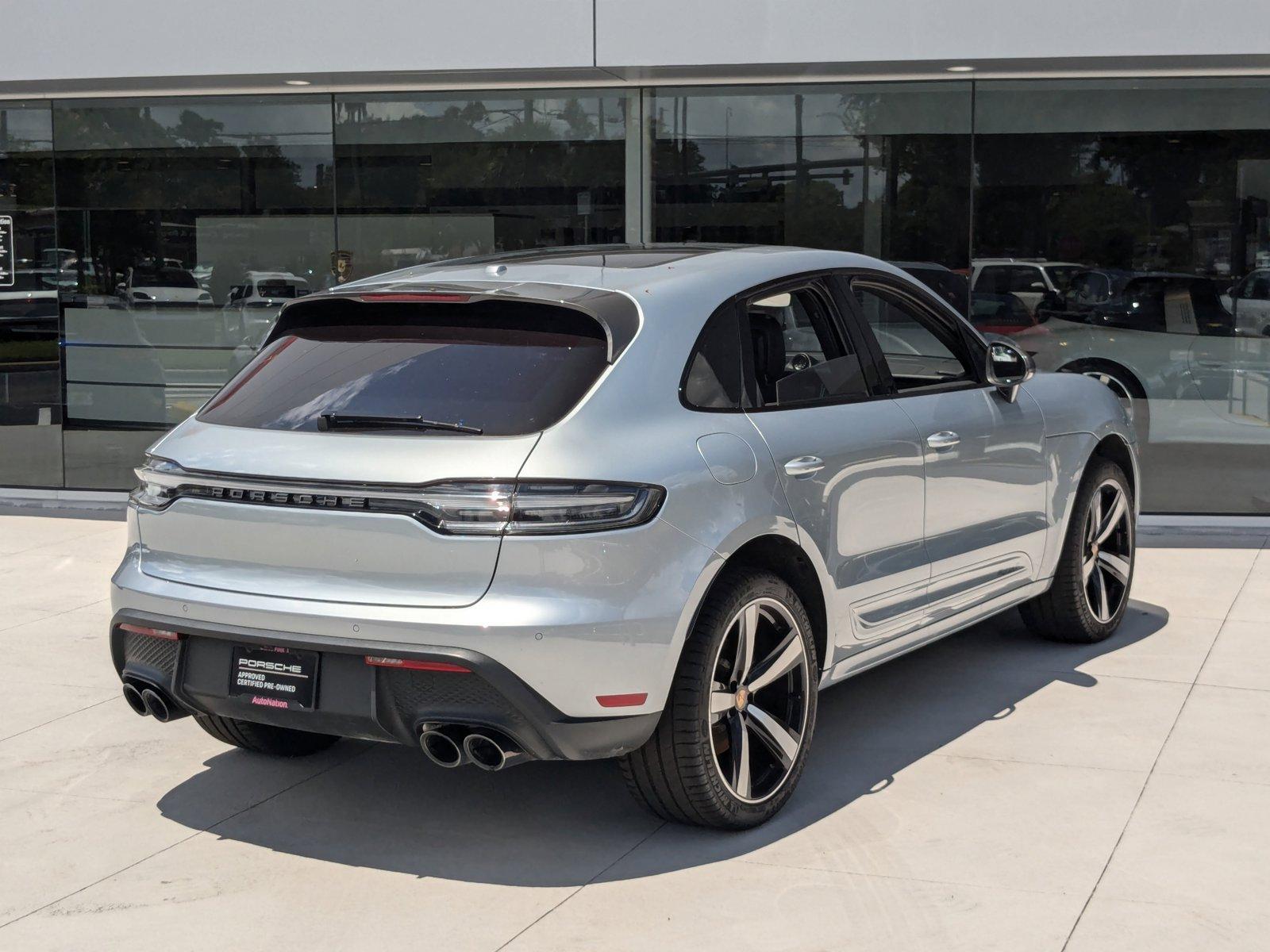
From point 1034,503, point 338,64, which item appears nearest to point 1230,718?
point 1034,503

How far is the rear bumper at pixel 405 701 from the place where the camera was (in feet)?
13.4

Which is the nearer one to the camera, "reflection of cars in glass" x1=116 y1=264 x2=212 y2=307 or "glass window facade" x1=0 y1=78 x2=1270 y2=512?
"glass window facade" x1=0 y1=78 x2=1270 y2=512

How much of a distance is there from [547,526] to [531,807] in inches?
51.3

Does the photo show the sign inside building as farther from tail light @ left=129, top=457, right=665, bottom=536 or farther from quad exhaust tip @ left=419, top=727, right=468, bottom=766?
quad exhaust tip @ left=419, top=727, right=468, bottom=766

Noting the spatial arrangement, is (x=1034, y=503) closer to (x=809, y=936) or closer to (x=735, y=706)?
(x=735, y=706)

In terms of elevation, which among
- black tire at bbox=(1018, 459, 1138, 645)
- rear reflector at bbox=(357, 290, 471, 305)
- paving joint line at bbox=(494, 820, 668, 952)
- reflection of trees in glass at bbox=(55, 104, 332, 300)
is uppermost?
reflection of trees in glass at bbox=(55, 104, 332, 300)

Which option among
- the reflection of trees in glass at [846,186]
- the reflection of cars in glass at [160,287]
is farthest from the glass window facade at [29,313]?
the reflection of trees in glass at [846,186]

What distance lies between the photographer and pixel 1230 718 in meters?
5.89

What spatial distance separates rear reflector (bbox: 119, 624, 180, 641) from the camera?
14.6 feet

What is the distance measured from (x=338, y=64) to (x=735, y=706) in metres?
7.34

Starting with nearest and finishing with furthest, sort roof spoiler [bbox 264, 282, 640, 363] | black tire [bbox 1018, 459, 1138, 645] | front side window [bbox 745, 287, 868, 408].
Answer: roof spoiler [bbox 264, 282, 640, 363]
front side window [bbox 745, 287, 868, 408]
black tire [bbox 1018, 459, 1138, 645]

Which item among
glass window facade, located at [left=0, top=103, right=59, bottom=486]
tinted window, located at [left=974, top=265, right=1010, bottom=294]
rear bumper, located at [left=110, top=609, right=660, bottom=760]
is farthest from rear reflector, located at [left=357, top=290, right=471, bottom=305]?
glass window facade, located at [left=0, top=103, right=59, bottom=486]

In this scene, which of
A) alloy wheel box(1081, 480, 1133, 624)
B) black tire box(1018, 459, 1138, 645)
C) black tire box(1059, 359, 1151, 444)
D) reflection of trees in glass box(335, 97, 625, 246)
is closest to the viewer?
black tire box(1018, 459, 1138, 645)

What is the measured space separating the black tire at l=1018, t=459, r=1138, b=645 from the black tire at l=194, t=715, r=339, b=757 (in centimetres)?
331
